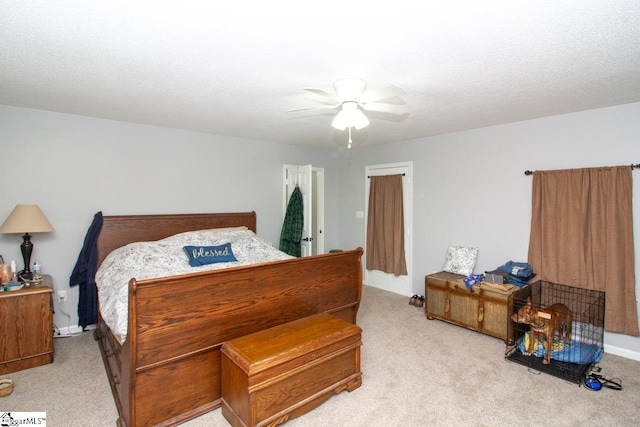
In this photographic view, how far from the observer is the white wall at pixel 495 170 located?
3.14m

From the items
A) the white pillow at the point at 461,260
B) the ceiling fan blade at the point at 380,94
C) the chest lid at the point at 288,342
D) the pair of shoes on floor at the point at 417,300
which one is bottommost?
the pair of shoes on floor at the point at 417,300

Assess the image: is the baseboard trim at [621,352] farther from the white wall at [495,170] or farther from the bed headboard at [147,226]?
the bed headboard at [147,226]

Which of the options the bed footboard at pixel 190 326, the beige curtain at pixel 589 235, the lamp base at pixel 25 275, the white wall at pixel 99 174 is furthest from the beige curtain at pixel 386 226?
the lamp base at pixel 25 275

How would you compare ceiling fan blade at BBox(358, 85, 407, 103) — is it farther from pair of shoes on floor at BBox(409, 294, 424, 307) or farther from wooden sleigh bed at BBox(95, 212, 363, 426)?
pair of shoes on floor at BBox(409, 294, 424, 307)

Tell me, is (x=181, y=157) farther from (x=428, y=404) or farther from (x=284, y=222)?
(x=428, y=404)

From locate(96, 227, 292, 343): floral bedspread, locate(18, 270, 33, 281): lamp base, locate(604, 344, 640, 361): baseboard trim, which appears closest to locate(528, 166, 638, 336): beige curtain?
locate(604, 344, 640, 361): baseboard trim

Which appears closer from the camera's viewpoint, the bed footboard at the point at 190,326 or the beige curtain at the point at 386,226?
the bed footboard at the point at 190,326

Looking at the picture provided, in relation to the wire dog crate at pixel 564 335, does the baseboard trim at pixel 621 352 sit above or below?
below

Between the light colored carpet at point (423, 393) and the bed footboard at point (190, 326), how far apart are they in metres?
0.21

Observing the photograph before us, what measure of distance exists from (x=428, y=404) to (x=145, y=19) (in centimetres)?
300

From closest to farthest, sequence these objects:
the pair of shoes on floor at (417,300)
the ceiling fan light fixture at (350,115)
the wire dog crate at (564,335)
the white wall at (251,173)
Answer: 1. the ceiling fan light fixture at (350,115)
2. the wire dog crate at (564,335)
3. the white wall at (251,173)
4. the pair of shoes on floor at (417,300)

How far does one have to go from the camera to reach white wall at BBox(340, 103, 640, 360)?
3.14 meters

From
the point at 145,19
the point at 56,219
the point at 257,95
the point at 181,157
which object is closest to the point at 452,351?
the point at 257,95

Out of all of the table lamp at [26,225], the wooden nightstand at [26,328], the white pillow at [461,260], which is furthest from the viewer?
the white pillow at [461,260]
